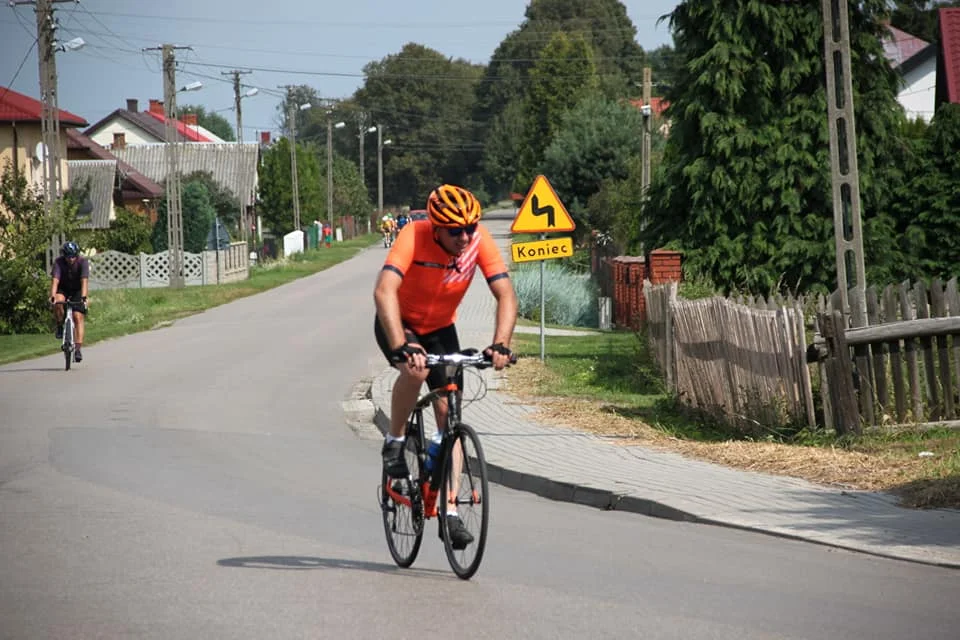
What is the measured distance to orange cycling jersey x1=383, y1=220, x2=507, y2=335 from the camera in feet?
22.3

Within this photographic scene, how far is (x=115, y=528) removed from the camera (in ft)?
27.4

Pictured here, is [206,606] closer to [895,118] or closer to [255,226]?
[895,118]

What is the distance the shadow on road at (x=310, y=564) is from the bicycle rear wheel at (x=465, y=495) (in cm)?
32

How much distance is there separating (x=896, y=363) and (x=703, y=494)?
10.1 ft

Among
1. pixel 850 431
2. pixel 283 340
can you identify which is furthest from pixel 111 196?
pixel 850 431

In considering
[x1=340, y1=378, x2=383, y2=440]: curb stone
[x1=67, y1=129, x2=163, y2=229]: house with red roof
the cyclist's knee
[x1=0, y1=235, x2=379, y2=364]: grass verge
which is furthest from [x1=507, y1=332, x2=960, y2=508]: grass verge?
[x1=67, y1=129, x2=163, y2=229]: house with red roof

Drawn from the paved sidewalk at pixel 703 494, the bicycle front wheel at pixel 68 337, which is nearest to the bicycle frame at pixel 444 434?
the paved sidewalk at pixel 703 494

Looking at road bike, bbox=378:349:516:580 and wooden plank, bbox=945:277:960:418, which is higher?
wooden plank, bbox=945:277:960:418

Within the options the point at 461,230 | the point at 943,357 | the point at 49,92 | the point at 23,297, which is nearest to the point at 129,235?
the point at 49,92

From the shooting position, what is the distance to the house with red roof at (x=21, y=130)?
1777 inches

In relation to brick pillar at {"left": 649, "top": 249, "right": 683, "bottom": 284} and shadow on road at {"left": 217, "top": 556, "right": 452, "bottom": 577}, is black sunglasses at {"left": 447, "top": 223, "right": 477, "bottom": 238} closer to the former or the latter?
shadow on road at {"left": 217, "top": 556, "right": 452, "bottom": 577}

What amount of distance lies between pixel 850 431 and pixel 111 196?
5223 centimetres

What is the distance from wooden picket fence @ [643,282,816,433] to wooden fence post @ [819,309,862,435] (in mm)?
200

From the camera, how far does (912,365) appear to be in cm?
1152
